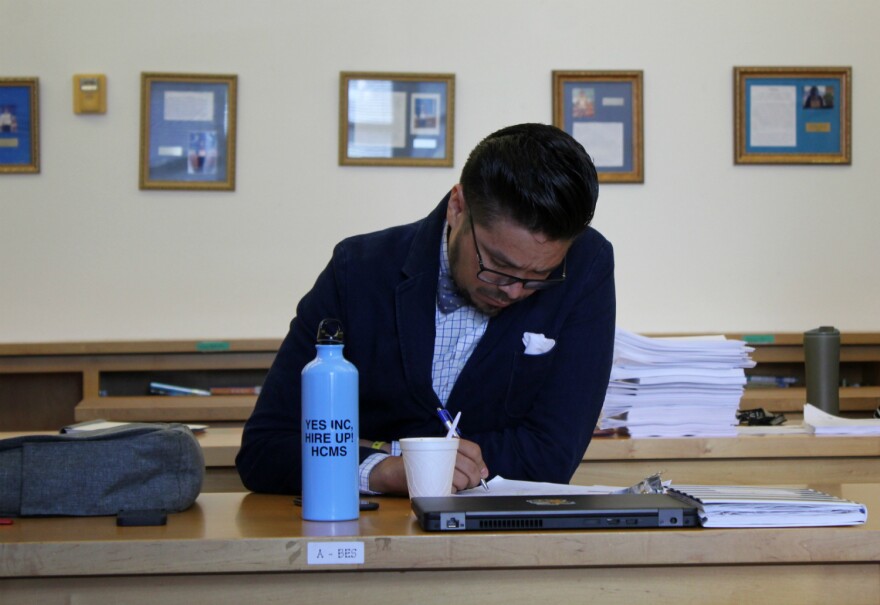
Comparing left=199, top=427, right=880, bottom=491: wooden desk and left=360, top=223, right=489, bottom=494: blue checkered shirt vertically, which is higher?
left=360, top=223, right=489, bottom=494: blue checkered shirt

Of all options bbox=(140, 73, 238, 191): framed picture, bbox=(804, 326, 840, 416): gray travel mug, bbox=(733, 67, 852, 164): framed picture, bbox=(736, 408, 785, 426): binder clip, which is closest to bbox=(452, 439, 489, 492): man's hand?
bbox=(736, 408, 785, 426): binder clip

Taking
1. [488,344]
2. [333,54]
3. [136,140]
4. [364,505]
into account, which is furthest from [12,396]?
[364,505]

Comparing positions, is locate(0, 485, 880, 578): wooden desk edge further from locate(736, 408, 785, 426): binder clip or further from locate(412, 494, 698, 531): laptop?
locate(736, 408, 785, 426): binder clip

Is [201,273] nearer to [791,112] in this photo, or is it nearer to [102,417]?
[102,417]

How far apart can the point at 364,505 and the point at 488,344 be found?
20.6 inches

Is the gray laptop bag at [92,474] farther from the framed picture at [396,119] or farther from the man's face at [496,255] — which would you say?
the framed picture at [396,119]

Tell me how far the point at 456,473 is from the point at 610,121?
8.96ft

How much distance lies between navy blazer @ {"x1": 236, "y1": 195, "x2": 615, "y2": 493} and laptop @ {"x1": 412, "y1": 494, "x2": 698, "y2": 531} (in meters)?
0.53

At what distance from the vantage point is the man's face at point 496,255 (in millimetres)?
1690

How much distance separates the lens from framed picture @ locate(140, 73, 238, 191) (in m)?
3.98

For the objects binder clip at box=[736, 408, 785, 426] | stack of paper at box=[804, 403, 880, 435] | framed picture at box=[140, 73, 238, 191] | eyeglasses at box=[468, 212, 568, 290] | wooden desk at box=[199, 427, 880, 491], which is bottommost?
wooden desk at box=[199, 427, 880, 491]

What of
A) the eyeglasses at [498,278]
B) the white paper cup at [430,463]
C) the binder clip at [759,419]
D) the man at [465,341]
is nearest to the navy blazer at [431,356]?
the man at [465,341]

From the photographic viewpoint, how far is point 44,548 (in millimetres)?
1207

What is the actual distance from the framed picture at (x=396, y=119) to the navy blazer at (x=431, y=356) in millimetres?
2112
